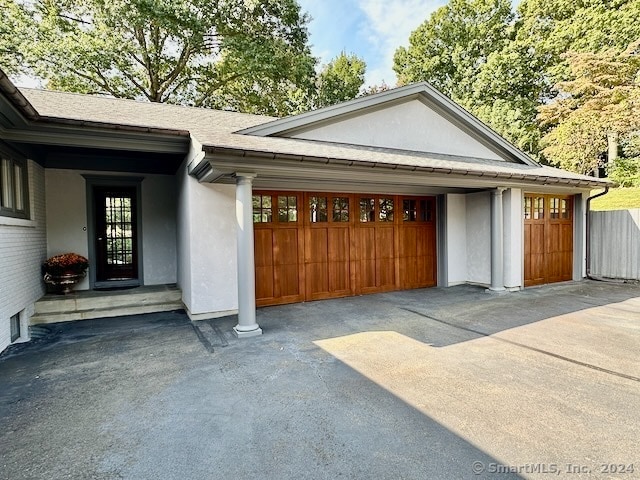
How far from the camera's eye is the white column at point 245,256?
4.78m

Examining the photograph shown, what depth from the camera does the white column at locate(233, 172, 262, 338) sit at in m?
4.78

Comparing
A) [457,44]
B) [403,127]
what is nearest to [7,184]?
[403,127]

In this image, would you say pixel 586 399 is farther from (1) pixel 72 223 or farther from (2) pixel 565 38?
(2) pixel 565 38

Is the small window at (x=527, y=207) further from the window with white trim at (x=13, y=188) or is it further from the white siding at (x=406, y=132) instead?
the window with white trim at (x=13, y=188)

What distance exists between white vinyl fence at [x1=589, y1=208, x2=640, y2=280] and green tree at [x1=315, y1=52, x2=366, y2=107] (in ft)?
46.9

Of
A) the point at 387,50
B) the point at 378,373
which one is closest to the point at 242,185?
the point at 378,373

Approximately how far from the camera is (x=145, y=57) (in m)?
14.7

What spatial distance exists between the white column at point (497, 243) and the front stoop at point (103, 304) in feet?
21.4

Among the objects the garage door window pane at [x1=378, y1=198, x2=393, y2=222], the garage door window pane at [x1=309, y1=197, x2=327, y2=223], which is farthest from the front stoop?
the garage door window pane at [x1=378, y1=198, x2=393, y2=222]

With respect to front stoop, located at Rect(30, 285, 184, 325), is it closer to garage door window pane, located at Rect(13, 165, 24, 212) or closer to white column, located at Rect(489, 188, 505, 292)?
garage door window pane, located at Rect(13, 165, 24, 212)

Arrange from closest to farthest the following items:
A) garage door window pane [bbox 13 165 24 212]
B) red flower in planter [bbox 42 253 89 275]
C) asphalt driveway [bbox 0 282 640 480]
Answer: asphalt driveway [bbox 0 282 640 480]
garage door window pane [bbox 13 165 24 212]
red flower in planter [bbox 42 253 89 275]

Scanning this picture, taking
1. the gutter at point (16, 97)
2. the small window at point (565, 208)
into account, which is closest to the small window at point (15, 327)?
the gutter at point (16, 97)

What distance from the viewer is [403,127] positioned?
770cm

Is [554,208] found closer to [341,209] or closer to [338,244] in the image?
[341,209]
